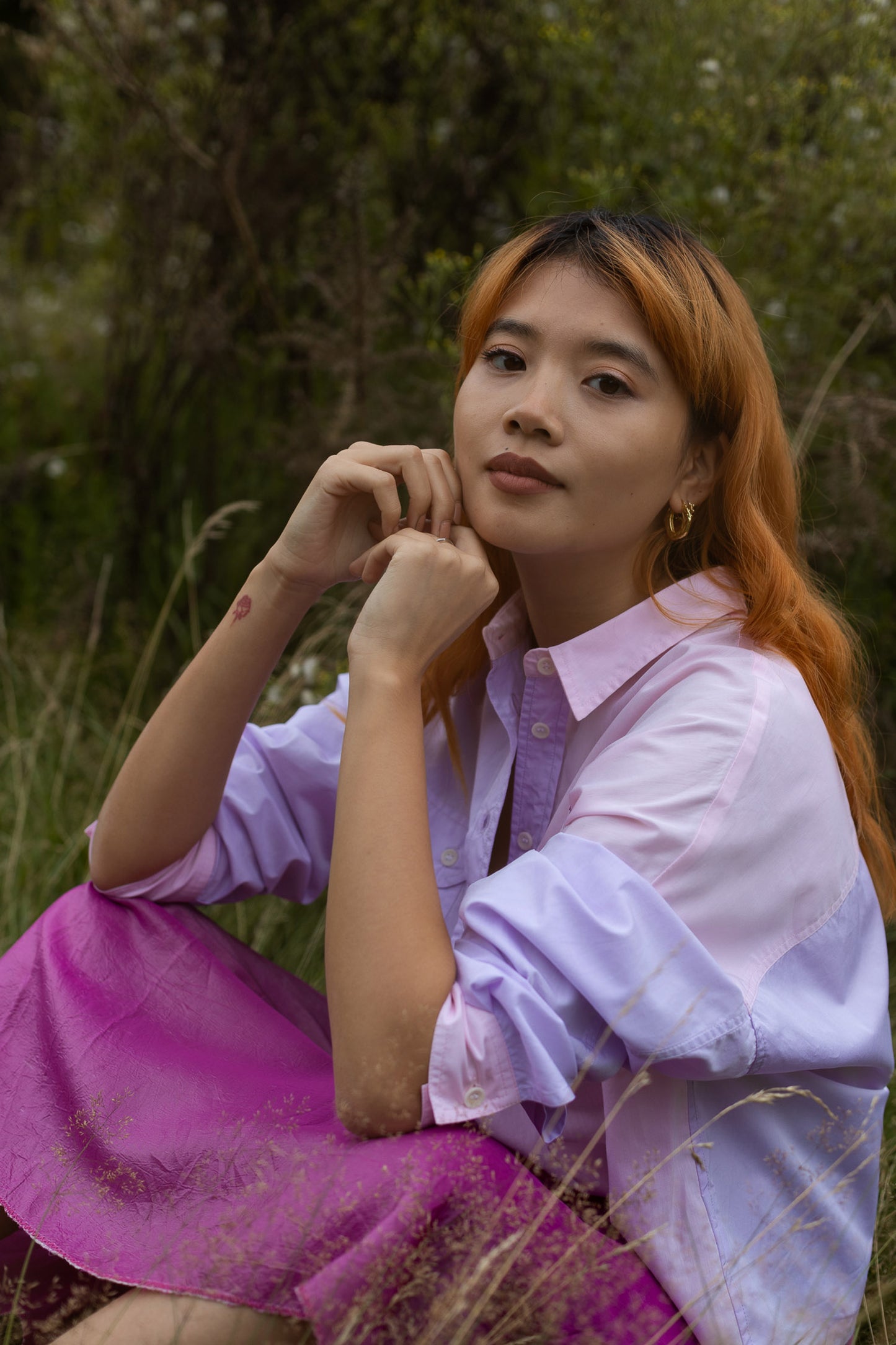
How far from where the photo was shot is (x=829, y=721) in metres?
1.82

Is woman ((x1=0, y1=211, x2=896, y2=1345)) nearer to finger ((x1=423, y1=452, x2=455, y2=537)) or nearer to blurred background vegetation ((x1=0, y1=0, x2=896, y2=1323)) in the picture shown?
finger ((x1=423, y1=452, x2=455, y2=537))

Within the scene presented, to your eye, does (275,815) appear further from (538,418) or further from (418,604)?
(538,418)

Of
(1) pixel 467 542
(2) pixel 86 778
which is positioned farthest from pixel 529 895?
(2) pixel 86 778

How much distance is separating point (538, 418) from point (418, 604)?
1.08ft

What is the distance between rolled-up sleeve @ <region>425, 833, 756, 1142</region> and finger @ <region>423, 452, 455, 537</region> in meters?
0.69

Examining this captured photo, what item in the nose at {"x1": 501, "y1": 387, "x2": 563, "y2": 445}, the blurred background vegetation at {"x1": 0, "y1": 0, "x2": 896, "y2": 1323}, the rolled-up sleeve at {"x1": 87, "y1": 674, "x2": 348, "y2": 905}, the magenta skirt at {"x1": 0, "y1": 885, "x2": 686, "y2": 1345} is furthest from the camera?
the blurred background vegetation at {"x1": 0, "y1": 0, "x2": 896, "y2": 1323}

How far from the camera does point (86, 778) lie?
332 centimetres

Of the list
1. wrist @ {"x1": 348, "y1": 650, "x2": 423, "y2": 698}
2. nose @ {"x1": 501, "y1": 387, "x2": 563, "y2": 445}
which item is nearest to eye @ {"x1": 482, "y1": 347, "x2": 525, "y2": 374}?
nose @ {"x1": 501, "y1": 387, "x2": 563, "y2": 445}

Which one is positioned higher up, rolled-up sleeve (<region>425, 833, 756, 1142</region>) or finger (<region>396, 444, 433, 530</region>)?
finger (<region>396, 444, 433, 530</region>)

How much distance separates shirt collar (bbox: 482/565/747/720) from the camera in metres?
1.88

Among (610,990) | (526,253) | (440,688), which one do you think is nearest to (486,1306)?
(610,990)

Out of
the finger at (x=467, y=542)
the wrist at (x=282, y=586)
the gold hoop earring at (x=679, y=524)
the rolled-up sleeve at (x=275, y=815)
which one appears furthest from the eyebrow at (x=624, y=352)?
the rolled-up sleeve at (x=275, y=815)

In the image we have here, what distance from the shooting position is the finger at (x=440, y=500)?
1.95 m

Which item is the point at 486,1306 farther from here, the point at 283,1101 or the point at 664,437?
the point at 664,437
